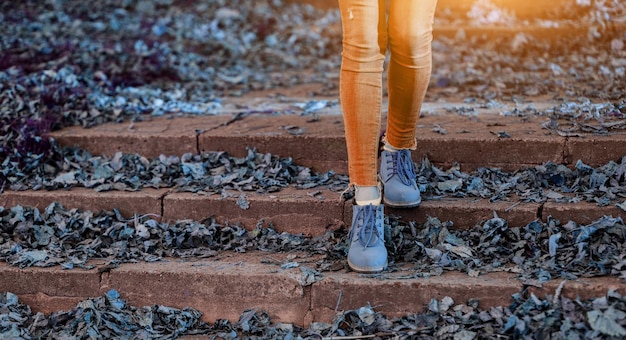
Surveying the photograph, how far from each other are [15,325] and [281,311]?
1.04 meters

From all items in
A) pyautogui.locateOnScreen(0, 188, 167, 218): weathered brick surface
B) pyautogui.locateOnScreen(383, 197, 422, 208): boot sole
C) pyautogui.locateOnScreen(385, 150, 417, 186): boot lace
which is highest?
pyautogui.locateOnScreen(385, 150, 417, 186): boot lace

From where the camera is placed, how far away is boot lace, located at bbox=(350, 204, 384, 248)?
270cm

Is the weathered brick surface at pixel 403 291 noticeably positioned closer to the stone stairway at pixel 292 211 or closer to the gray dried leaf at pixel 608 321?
the stone stairway at pixel 292 211

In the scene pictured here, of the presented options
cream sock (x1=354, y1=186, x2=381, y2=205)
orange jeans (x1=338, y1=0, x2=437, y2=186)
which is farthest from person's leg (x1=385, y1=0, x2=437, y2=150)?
cream sock (x1=354, y1=186, x2=381, y2=205)

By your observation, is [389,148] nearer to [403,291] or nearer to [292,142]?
[403,291]

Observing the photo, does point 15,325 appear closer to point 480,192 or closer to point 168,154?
point 168,154

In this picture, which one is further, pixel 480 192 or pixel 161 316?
pixel 480 192

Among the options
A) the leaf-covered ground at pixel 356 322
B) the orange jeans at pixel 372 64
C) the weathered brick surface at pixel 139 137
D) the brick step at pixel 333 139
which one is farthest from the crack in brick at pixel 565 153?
the weathered brick surface at pixel 139 137

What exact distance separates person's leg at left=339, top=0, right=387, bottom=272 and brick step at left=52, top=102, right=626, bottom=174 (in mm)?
835

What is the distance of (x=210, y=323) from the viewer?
287 centimetres

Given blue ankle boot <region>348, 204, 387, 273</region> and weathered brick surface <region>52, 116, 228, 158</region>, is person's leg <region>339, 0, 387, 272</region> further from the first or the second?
weathered brick surface <region>52, 116, 228, 158</region>

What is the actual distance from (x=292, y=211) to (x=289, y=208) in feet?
0.06

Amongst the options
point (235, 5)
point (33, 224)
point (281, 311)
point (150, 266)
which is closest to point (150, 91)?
point (33, 224)

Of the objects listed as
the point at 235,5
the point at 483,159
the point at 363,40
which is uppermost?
the point at 363,40
